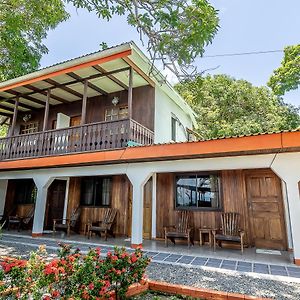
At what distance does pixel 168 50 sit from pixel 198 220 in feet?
17.7

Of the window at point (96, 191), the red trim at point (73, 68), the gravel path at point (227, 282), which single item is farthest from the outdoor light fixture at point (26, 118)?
the gravel path at point (227, 282)

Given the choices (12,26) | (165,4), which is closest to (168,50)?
(165,4)

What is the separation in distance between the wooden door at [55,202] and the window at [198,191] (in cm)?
527

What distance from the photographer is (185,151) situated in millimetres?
5832

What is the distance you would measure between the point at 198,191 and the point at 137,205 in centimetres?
220

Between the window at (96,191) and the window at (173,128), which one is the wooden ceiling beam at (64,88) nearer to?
the window at (96,191)

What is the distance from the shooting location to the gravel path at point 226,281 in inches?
135

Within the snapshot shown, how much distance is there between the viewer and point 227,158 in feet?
18.9

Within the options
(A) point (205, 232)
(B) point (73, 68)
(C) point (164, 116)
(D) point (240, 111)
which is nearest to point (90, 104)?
(B) point (73, 68)

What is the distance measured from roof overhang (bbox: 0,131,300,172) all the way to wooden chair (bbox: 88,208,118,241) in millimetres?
2175

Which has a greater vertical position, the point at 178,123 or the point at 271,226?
the point at 178,123

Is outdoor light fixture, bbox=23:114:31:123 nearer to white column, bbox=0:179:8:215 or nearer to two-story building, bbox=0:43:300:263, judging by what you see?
two-story building, bbox=0:43:300:263

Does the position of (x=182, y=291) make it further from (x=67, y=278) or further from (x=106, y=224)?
(x=106, y=224)

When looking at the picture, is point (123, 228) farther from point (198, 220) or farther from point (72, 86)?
point (72, 86)
